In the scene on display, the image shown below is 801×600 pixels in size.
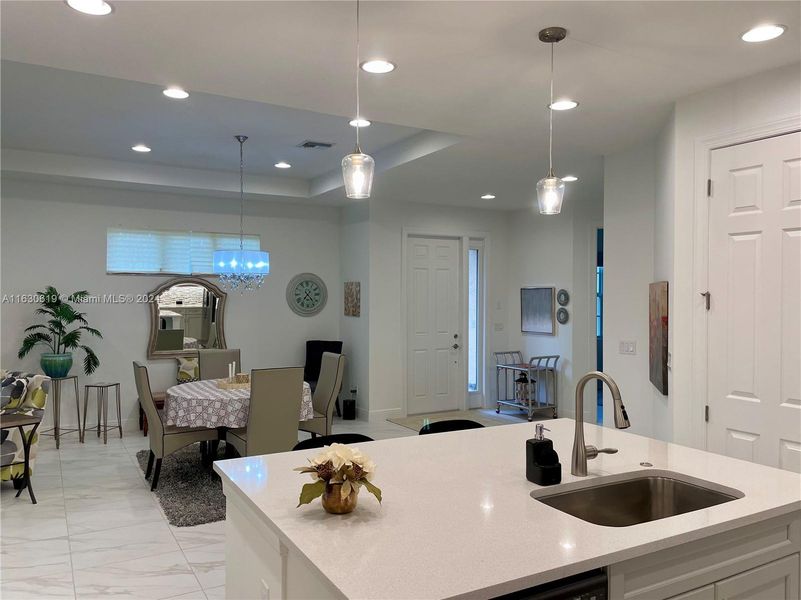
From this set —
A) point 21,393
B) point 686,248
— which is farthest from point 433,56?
point 21,393

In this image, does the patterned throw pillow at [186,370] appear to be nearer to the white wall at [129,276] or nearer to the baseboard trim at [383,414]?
the white wall at [129,276]

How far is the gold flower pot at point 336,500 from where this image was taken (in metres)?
1.61

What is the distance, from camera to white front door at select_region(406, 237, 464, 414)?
23.9 feet

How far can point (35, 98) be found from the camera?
4207 mm

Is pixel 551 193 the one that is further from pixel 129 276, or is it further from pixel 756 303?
pixel 129 276

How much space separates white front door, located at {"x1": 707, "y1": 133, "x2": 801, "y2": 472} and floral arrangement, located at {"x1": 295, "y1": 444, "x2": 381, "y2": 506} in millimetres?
2321

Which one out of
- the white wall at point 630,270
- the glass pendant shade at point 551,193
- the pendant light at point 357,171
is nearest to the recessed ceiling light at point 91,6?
the pendant light at point 357,171

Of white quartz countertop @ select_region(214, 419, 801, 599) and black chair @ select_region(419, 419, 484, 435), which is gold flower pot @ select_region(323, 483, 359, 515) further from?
black chair @ select_region(419, 419, 484, 435)

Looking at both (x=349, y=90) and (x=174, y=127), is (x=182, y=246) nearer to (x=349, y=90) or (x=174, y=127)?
(x=174, y=127)

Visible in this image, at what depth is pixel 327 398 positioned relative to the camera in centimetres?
525

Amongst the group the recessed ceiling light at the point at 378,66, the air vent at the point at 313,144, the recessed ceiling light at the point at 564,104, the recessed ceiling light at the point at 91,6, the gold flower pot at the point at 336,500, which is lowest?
the gold flower pot at the point at 336,500

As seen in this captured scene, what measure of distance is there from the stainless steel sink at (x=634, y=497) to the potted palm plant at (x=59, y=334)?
5.61 metres

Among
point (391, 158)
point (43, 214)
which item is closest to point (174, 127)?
point (391, 158)

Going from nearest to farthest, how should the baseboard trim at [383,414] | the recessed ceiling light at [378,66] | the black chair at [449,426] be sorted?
the recessed ceiling light at [378,66], the black chair at [449,426], the baseboard trim at [383,414]
